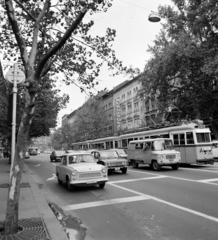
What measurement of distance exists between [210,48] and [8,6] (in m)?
28.3

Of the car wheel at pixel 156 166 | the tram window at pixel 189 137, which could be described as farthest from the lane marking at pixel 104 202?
the tram window at pixel 189 137

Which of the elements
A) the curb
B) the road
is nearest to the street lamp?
the road

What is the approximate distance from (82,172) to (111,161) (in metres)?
5.44

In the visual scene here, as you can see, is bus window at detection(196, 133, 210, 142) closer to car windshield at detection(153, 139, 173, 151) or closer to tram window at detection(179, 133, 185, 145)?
tram window at detection(179, 133, 185, 145)

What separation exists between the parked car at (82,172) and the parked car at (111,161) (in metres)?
3.99

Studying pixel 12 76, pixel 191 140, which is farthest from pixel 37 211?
pixel 191 140

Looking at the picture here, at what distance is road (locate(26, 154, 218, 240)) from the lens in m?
5.00

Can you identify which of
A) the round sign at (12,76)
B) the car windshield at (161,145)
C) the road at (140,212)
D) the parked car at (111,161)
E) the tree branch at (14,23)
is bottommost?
the road at (140,212)

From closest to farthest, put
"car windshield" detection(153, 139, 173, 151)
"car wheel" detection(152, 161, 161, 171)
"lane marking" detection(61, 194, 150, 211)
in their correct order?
"lane marking" detection(61, 194, 150, 211) → "car wheel" detection(152, 161, 161, 171) → "car windshield" detection(153, 139, 173, 151)

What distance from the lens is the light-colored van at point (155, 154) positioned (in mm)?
16203

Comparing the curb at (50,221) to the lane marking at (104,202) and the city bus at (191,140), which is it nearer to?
the lane marking at (104,202)

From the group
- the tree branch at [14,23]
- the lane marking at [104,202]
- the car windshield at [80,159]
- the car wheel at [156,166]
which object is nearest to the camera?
the tree branch at [14,23]

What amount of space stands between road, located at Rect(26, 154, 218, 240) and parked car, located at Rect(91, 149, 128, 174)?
15.7ft

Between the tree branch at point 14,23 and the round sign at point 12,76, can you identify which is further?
the round sign at point 12,76
